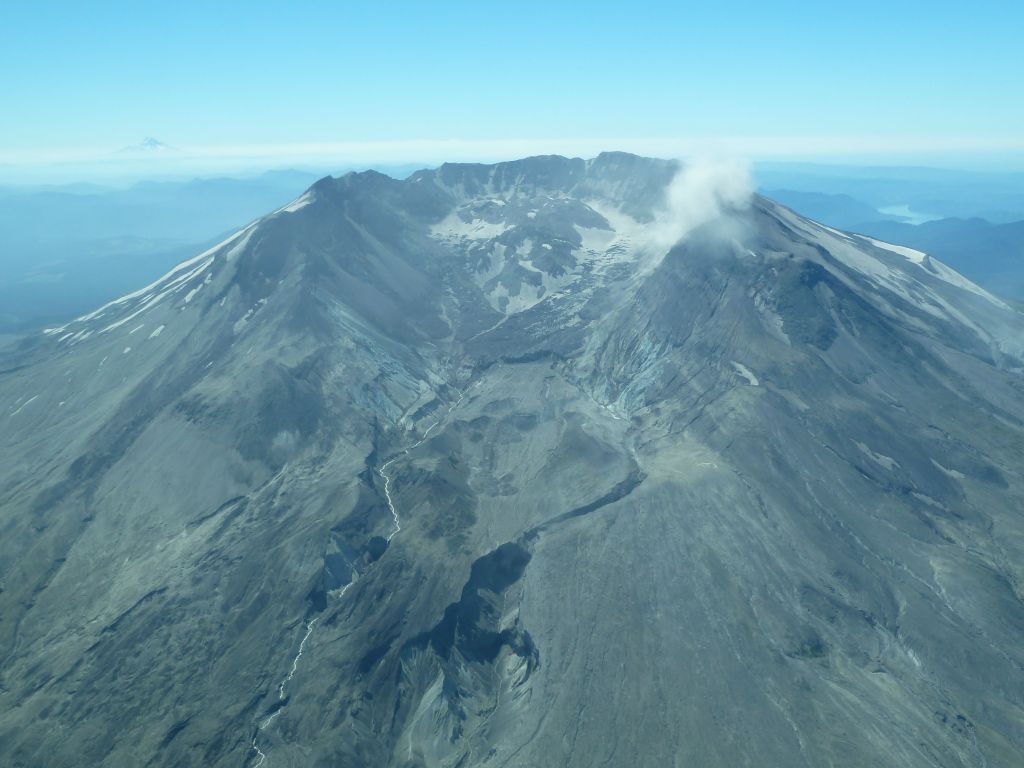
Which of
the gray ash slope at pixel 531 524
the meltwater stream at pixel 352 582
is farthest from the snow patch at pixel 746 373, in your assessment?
the meltwater stream at pixel 352 582

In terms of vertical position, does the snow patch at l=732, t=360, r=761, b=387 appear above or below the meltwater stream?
above

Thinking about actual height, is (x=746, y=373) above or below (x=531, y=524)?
above

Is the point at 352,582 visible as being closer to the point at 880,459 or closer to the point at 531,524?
the point at 531,524

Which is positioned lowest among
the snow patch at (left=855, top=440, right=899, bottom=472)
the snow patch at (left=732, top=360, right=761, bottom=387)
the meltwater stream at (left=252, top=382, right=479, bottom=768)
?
the meltwater stream at (left=252, top=382, right=479, bottom=768)

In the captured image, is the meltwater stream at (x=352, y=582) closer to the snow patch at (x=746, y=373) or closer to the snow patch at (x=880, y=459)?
the snow patch at (x=746, y=373)

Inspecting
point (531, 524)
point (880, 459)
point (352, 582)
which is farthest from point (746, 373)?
point (352, 582)

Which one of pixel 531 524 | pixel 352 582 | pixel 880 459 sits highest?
pixel 880 459

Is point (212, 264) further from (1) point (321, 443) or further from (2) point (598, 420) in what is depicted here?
(2) point (598, 420)

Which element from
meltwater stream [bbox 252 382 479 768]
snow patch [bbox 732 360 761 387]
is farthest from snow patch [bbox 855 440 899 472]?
meltwater stream [bbox 252 382 479 768]

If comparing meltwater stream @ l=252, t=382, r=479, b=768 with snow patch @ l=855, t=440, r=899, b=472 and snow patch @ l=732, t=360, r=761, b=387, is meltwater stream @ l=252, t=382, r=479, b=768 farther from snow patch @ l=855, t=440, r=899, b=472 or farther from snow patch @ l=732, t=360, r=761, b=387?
snow patch @ l=855, t=440, r=899, b=472
